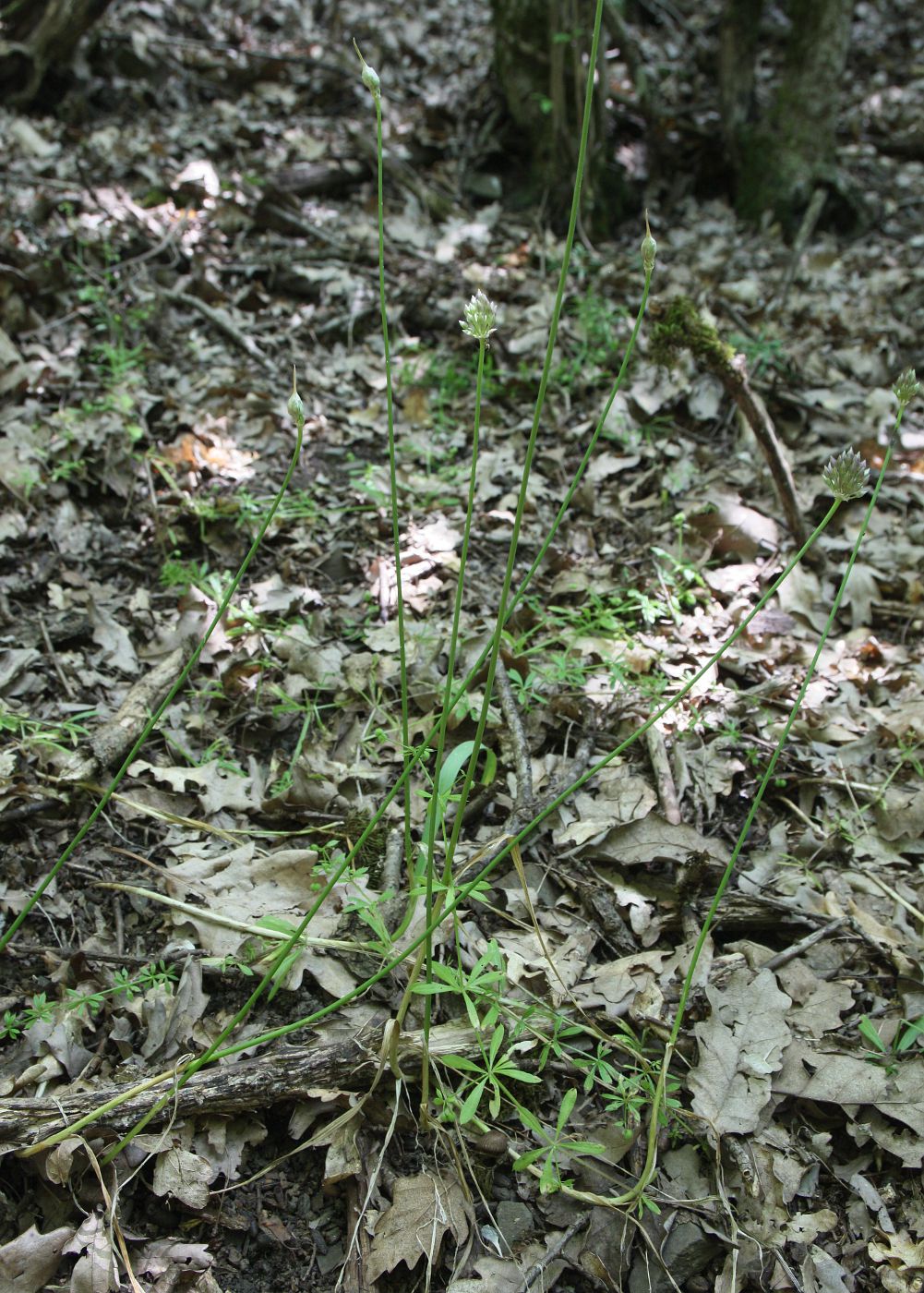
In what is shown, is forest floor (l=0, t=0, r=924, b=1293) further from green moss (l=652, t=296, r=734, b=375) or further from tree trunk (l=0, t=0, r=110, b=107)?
tree trunk (l=0, t=0, r=110, b=107)

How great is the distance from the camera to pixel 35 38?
17.9 feet

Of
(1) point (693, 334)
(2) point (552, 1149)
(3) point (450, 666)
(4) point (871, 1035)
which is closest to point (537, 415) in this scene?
(3) point (450, 666)

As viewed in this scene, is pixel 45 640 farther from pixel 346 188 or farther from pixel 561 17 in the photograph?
pixel 561 17

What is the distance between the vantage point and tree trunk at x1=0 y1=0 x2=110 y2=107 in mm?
5379

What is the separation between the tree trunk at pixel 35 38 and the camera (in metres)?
5.38

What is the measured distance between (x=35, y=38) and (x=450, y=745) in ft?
18.6

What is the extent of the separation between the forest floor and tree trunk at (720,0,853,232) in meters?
Result: 0.54

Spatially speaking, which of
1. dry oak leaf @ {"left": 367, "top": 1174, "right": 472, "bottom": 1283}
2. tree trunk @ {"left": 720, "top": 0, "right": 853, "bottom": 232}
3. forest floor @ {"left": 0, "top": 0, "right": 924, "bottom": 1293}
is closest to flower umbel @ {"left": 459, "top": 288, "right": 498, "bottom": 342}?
forest floor @ {"left": 0, "top": 0, "right": 924, "bottom": 1293}

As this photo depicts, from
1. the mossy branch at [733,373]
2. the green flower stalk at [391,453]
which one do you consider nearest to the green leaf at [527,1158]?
the green flower stalk at [391,453]

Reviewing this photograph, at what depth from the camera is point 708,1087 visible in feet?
5.87

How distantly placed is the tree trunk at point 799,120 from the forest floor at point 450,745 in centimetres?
54

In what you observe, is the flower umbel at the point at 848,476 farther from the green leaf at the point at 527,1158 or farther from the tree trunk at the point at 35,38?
the tree trunk at the point at 35,38

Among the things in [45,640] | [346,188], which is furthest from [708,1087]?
[346,188]

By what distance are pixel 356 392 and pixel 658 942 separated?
9.72 feet
